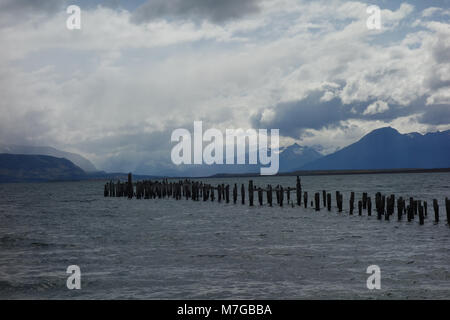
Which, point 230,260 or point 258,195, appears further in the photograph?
point 258,195

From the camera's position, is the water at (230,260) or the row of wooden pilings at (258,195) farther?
the row of wooden pilings at (258,195)

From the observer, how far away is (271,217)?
34.2m

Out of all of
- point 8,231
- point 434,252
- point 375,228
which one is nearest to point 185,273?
point 434,252

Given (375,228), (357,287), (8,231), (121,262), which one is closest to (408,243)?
(375,228)

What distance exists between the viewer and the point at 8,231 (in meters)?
28.8

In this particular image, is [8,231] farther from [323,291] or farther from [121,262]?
[323,291]

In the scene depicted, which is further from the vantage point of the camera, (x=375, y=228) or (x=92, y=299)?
(x=375, y=228)

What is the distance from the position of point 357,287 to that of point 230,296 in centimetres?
366

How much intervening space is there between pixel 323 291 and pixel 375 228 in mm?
15235

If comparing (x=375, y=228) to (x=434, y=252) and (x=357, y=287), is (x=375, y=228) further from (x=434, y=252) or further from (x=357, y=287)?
(x=357, y=287)

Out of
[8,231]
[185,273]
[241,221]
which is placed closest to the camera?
[185,273]

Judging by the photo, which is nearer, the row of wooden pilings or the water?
the water
